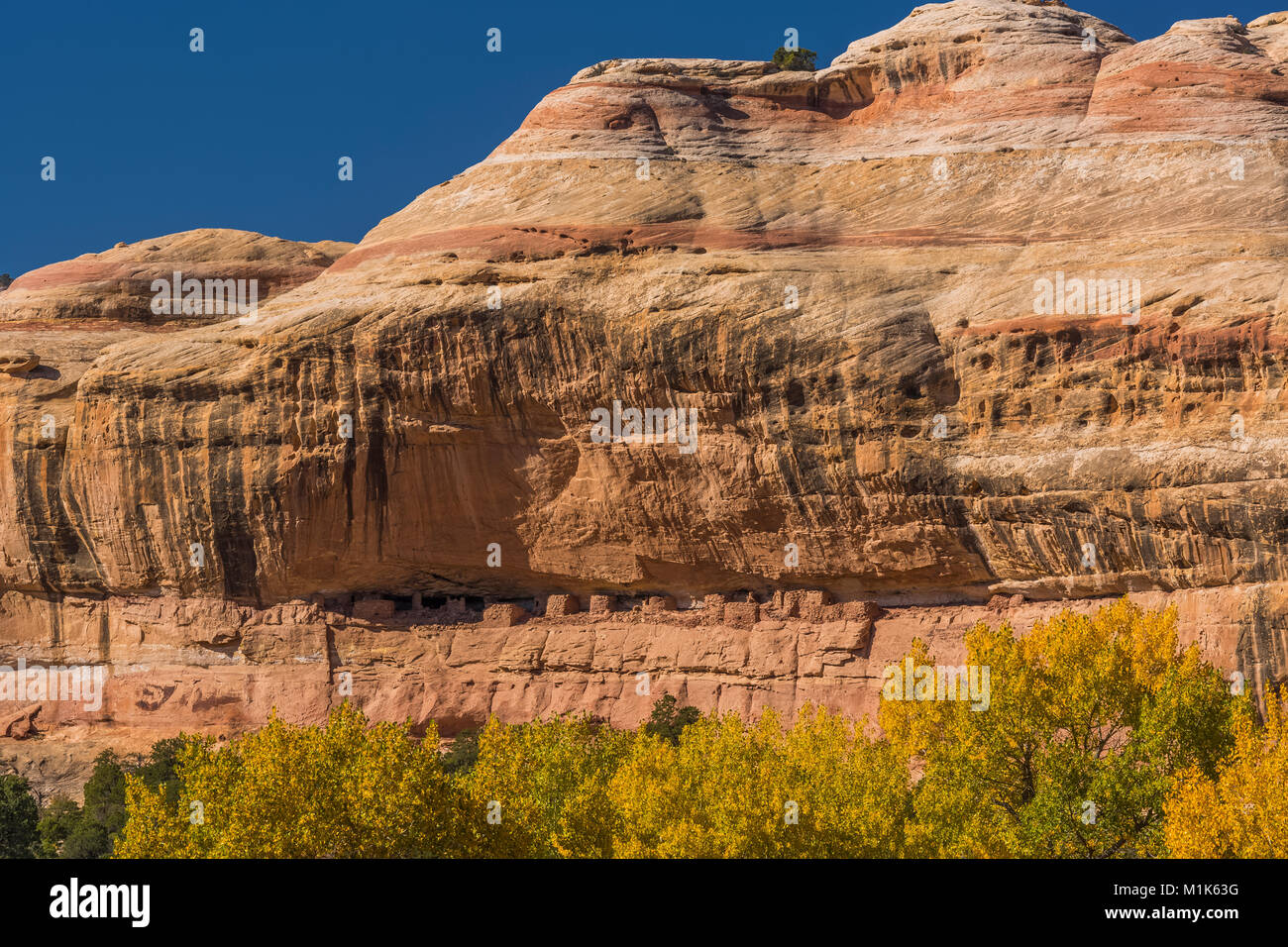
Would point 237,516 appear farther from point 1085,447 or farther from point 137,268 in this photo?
point 1085,447

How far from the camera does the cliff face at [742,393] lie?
1522 inches

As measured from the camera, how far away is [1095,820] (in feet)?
97.8

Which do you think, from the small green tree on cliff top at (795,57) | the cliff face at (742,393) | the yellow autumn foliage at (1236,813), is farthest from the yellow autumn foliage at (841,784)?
the small green tree on cliff top at (795,57)

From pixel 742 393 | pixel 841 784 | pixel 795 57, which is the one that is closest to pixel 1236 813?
pixel 841 784

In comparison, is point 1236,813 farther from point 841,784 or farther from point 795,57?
point 795,57

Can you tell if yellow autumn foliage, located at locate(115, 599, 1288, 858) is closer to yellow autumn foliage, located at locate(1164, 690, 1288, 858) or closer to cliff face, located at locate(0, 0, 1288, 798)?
yellow autumn foliage, located at locate(1164, 690, 1288, 858)

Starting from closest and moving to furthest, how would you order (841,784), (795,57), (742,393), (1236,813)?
(1236,813) → (841,784) → (742,393) → (795,57)

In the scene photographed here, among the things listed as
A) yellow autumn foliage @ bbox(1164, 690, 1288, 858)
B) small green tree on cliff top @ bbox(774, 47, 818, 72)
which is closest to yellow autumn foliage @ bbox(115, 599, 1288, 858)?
yellow autumn foliage @ bbox(1164, 690, 1288, 858)

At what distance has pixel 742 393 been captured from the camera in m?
42.3

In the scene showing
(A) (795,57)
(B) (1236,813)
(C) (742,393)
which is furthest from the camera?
(A) (795,57)

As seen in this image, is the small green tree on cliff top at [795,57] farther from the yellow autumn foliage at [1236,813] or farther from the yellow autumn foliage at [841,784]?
the yellow autumn foliage at [1236,813]

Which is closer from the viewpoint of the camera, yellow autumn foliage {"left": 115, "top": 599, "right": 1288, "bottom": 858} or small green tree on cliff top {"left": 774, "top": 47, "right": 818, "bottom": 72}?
yellow autumn foliage {"left": 115, "top": 599, "right": 1288, "bottom": 858}

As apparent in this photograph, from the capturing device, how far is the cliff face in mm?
38656
